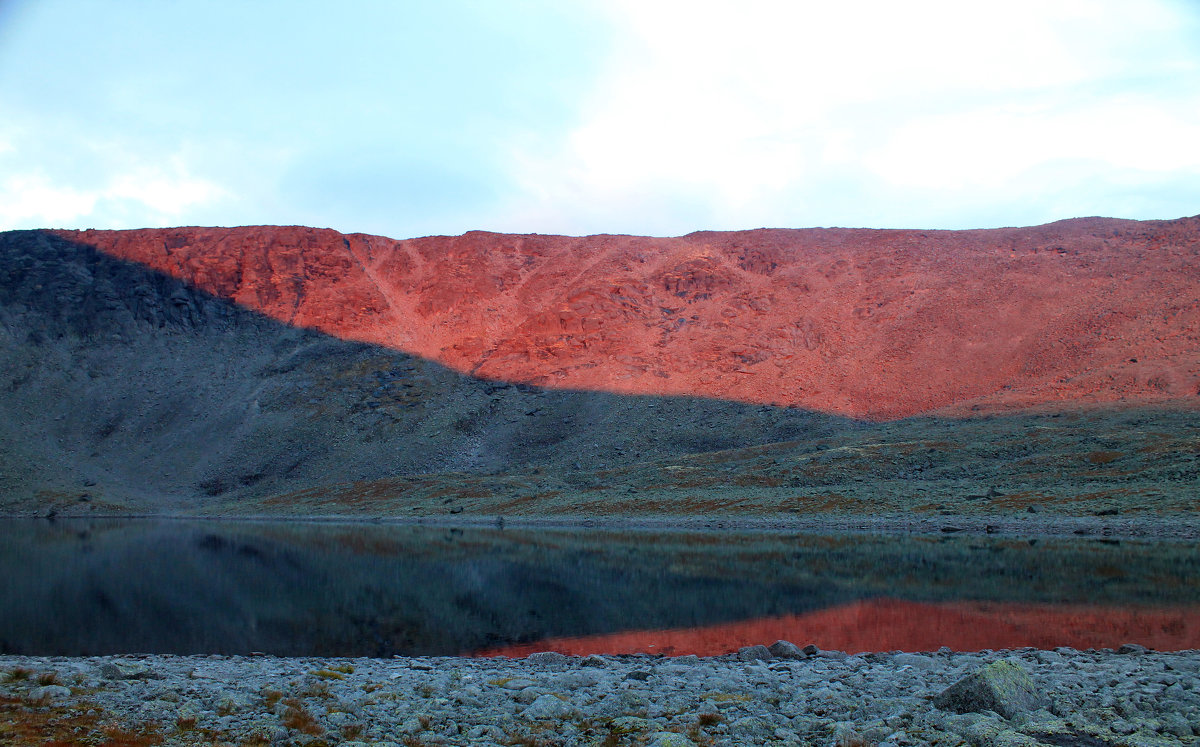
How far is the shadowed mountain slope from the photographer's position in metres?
81.4

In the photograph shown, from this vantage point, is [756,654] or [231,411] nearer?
[756,654]

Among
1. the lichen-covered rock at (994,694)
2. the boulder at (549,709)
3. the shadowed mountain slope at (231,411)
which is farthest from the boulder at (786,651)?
the shadowed mountain slope at (231,411)

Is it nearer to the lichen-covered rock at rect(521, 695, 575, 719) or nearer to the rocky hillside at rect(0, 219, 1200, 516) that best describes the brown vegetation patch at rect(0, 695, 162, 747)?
the lichen-covered rock at rect(521, 695, 575, 719)

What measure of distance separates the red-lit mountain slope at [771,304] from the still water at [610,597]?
4355cm

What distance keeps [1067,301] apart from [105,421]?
105 m

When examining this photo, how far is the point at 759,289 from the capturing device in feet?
355

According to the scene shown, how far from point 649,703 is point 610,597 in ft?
48.9

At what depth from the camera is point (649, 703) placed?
11.2m

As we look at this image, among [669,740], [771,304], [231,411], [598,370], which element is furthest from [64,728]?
[771,304]

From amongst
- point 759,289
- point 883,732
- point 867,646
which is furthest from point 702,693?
point 759,289

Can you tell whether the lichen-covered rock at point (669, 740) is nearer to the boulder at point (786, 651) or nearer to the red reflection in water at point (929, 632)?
the boulder at point (786, 651)

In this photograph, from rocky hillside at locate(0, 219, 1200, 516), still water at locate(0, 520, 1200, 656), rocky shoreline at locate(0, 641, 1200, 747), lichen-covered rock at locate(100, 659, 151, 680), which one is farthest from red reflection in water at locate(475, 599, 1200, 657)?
rocky hillside at locate(0, 219, 1200, 516)

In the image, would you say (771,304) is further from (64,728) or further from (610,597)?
(64,728)

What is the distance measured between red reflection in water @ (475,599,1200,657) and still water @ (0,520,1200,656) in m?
0.08
